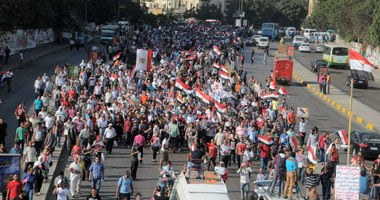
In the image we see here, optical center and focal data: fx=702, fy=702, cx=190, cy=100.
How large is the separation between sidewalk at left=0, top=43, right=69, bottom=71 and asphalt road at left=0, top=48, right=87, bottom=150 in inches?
19.6


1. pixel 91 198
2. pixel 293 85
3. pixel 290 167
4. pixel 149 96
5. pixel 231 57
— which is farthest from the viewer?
pixel 231 57

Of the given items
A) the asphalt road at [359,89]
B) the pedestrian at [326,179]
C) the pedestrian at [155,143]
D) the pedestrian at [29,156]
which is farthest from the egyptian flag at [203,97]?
the asphalt road at [359,89]

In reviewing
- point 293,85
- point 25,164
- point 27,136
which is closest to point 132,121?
point 27,136

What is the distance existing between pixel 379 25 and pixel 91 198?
164 ft

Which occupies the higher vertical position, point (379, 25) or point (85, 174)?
point (379, 25)

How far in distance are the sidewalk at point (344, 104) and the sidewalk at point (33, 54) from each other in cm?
2048

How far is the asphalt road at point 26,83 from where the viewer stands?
Result: 2857cm

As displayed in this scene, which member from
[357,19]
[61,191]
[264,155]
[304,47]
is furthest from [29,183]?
[304,47]

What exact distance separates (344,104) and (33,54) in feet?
95.6

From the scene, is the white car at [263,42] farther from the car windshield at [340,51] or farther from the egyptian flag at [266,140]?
the egyptian flag at [266,140]

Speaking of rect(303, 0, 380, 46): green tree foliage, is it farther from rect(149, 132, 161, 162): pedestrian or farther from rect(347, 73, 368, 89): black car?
rect(149, 132, 161, 162): pedestrian

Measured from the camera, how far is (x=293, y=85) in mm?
50750

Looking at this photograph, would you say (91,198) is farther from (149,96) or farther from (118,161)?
(149,96)

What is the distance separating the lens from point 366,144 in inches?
1003
